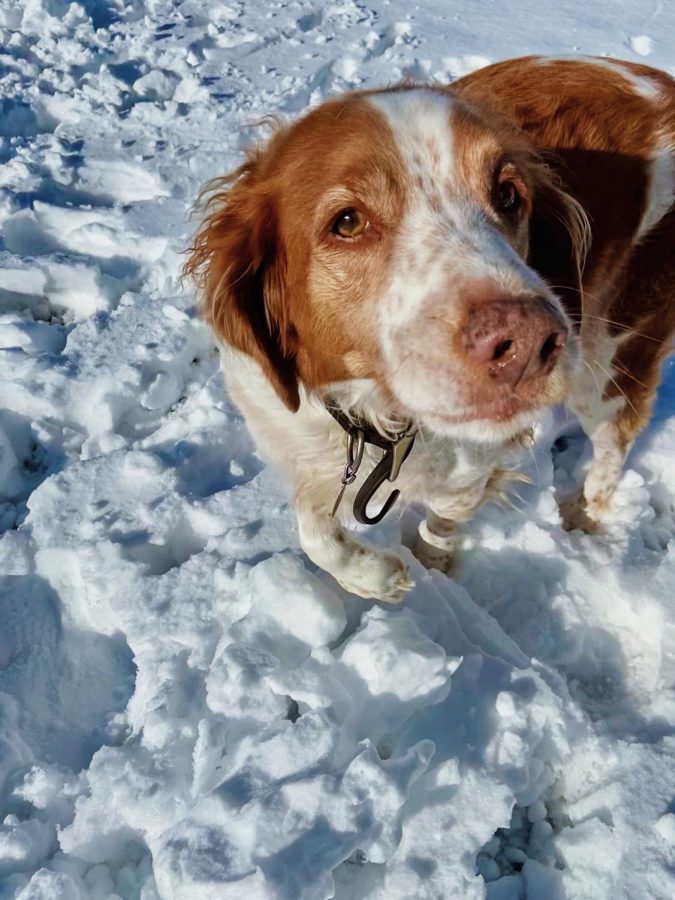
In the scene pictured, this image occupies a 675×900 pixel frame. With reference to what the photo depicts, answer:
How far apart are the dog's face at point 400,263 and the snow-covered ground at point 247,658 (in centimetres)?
59

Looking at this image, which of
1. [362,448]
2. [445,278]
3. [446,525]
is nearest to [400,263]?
[445,278]

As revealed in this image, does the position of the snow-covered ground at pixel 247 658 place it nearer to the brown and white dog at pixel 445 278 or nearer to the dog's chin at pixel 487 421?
the brown and white dog at pixel 445 278

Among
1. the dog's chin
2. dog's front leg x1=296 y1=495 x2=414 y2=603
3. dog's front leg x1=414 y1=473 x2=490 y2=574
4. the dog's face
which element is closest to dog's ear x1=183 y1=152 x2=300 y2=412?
the dog's face

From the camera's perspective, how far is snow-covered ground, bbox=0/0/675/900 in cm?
181

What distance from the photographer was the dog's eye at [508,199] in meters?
1.76

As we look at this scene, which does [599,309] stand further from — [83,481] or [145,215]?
[145,215]

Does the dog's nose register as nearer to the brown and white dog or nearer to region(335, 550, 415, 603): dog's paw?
the brown and white dog

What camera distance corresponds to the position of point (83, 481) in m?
2.70

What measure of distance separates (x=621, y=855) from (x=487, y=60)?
4.78 meters

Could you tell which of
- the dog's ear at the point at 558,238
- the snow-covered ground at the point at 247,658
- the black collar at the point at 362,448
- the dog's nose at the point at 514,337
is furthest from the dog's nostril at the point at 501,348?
the snow-covered ground at the point at 247,658

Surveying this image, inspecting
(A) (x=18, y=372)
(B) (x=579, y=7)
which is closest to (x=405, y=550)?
(A) (x=18, y=372)

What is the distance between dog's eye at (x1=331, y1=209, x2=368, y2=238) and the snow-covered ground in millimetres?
771

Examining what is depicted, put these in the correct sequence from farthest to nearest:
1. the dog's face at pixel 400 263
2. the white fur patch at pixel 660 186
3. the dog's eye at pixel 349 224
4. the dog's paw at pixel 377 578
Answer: the white fur patch at pixel 660 186 < the dog's paw at pixel 377 578 < the dog's eye at pixel 349 224 < the dog's face at pixel 400 263

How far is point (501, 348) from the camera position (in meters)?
1.39
